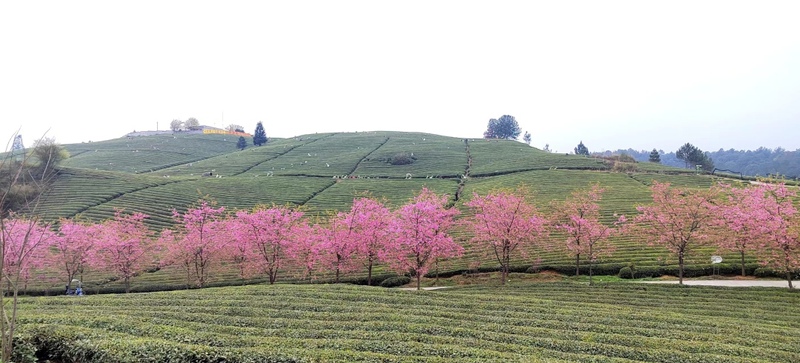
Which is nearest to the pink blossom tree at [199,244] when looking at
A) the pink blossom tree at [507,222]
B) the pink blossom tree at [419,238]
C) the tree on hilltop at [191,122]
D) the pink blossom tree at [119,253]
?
the pink blossom tree at [119,253]

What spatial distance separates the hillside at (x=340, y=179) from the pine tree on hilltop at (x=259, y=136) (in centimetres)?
1539

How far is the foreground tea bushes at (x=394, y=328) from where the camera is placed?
36.2ft

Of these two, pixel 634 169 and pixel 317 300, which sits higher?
pixel 634 169

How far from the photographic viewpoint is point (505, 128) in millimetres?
162000

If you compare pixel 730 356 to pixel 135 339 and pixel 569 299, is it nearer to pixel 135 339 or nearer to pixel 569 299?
pixel 569 299

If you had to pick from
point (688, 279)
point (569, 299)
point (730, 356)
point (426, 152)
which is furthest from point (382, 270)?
point (426, 152)

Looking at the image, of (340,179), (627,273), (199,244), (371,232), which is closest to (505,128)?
(340,179)

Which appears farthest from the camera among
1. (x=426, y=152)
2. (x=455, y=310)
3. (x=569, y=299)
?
(x=426, y=152)

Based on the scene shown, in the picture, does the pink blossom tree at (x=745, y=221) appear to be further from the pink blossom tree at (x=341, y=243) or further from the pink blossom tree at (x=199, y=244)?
the pink blossom tree at (x=199, y=244)

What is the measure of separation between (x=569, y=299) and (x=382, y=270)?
1692 centimetres

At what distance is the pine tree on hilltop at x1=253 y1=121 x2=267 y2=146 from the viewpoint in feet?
456

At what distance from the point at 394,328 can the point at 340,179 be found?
66312 millimetres

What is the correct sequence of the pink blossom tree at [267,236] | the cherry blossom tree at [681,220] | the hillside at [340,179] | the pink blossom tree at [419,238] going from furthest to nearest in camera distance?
the hillside at [340,179] < the pink blossom tree at [267,236] < the pink blossom tree at [419,238] < the cherry blossom tree at [681,220]

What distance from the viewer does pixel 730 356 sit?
11.7 meters
